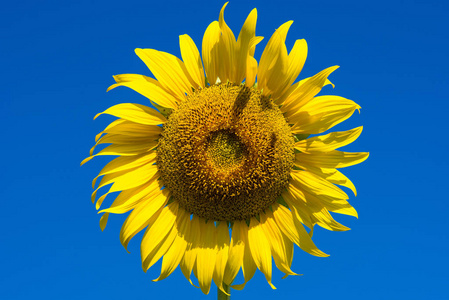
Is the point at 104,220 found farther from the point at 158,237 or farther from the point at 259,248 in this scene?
the point at 259,248

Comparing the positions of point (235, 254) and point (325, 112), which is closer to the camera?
point (325, 112)

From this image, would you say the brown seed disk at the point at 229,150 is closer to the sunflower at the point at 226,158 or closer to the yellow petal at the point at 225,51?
the sunflower at the point at 226,158

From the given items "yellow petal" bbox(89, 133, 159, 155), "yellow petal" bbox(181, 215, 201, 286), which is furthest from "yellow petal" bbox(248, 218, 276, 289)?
"yellow petal" bbox(89, 133, 159, 155)

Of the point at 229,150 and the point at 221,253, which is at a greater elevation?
the point at 229,150

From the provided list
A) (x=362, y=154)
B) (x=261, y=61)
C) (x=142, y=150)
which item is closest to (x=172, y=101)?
(x=142, y=150)

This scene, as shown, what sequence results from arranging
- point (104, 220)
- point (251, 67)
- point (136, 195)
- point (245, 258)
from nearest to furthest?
1. point (251, 67)
2. point (245, 258)
3. point (136, 195)
4. point (104, 220)

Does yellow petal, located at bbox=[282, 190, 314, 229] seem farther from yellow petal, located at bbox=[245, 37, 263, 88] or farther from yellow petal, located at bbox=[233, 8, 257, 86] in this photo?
yellow petal, located at bbox=[233, 8, 257, 86]

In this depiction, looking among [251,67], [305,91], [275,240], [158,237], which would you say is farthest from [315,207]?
[158,237]
